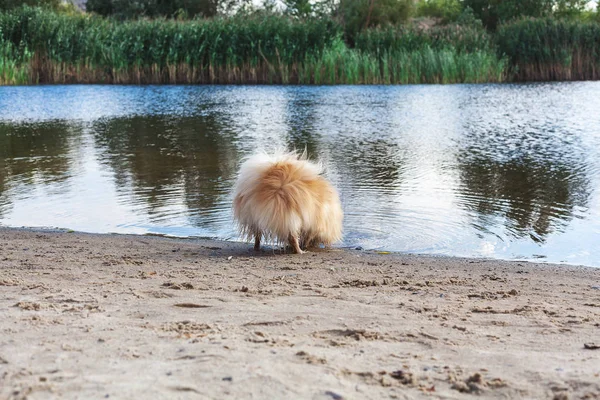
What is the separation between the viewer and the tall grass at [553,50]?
30391 millimetres

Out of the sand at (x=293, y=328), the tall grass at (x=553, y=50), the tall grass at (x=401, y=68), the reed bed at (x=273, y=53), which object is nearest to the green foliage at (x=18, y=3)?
the reed bed at (x=273, y=53)

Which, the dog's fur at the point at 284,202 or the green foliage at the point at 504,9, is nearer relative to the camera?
the dog's fur at the point at 284,202

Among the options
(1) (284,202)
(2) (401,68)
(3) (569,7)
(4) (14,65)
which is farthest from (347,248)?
(3) (569,7)

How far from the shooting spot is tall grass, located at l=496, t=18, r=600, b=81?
30391 millimetres

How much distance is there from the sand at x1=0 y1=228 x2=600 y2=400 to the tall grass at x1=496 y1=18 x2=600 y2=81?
26191 mm

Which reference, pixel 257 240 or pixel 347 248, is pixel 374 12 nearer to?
pixel 347 248

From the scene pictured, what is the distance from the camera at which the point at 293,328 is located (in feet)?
12.6

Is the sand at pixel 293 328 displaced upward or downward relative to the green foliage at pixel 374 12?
downward

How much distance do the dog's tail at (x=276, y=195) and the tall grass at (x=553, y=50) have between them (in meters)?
25.9

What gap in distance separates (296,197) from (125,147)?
28.5ft

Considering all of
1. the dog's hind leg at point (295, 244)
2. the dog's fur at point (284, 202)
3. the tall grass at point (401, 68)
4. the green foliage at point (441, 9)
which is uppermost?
the green foliage at point (441, 9)

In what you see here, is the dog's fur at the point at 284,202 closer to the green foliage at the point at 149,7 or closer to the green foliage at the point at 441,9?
the green foliage at the point at 149,7

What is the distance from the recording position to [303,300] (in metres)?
4.49

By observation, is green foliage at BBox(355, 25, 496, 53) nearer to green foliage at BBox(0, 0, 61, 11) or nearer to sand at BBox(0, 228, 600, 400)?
sand at BBox(0, 228, 600, 400)
